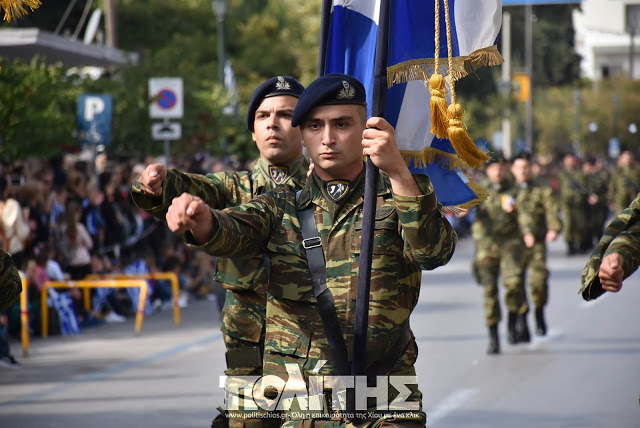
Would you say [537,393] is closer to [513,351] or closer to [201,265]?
[513,351]

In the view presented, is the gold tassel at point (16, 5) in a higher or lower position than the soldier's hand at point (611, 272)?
higher

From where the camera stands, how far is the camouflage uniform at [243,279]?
6281 mm

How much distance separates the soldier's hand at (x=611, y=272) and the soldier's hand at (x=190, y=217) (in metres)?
1.72

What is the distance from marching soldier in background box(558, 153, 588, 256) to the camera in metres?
27.8

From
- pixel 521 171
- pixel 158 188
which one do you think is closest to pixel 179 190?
pixel 158 188

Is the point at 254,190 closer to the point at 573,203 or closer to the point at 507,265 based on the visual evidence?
the point at 507,265

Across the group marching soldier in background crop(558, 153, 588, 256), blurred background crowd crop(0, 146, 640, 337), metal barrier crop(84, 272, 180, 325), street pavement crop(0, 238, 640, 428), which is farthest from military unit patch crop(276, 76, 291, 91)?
marching soldier in background crop(558, 153, 588, 256)

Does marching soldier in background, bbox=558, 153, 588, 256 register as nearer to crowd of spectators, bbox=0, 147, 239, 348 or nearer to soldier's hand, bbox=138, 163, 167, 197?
crowd of spectators, bbox=0, 147, 239, 348

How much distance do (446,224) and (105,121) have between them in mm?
13402

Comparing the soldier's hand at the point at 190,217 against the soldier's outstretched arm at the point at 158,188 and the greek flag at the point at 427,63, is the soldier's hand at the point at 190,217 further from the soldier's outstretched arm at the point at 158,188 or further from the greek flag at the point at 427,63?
the greek flag at the point at 427,63

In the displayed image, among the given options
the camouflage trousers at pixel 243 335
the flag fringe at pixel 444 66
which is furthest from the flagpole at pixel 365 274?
the camouflage trousers at pixel 243 335

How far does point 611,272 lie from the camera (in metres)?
4.95

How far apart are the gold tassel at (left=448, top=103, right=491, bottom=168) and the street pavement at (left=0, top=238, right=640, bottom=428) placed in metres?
4.50

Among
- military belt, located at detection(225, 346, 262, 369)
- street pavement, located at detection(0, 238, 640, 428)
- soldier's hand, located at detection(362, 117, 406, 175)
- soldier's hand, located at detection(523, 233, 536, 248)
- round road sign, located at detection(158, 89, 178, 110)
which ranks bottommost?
street pavement, located at detection(0, 238, 640, 428)
